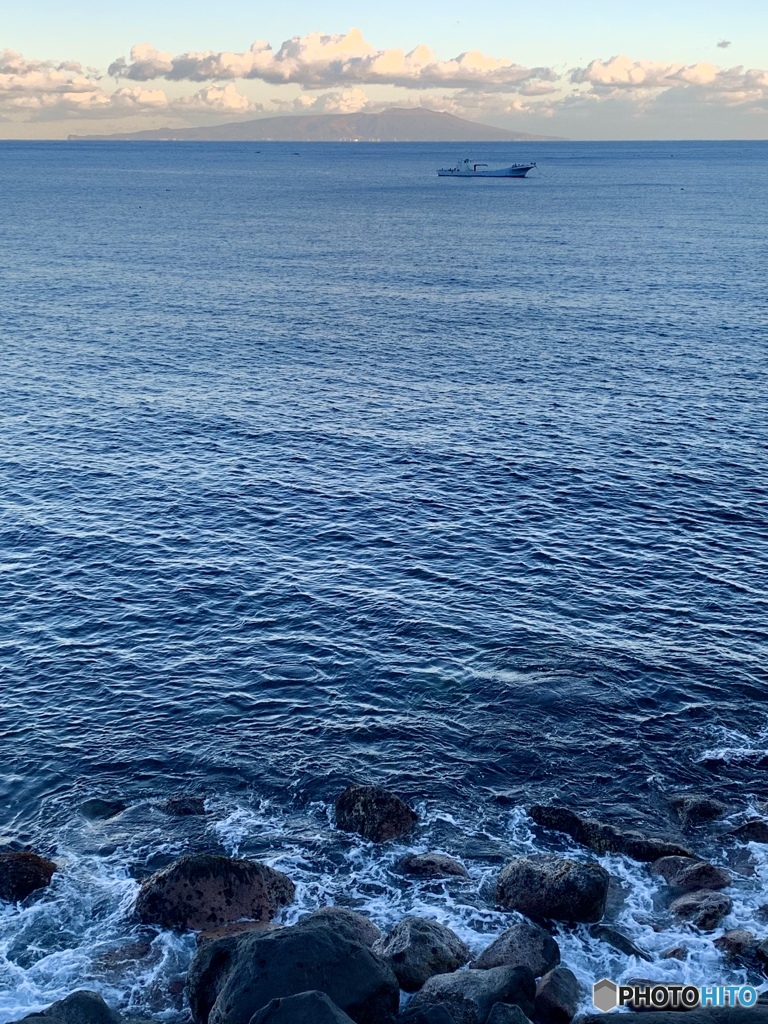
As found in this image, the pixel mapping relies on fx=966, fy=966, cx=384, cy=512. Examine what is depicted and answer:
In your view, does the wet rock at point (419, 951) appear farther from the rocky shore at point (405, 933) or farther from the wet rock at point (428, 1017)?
the wet rock at point (428, 1017)

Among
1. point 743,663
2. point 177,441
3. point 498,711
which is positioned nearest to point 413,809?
point 498,711

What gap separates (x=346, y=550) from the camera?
70312mm

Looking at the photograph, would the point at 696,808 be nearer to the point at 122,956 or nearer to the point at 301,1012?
the point at 301,1012

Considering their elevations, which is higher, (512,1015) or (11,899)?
(512,1015)

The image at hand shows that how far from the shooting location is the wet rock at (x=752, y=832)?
4325cm

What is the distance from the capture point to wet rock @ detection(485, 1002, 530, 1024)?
31.8 metres

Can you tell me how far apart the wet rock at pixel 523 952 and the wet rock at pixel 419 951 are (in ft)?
3.15

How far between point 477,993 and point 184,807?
59.0ft

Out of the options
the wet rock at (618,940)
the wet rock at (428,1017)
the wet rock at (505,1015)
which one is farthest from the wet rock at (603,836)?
the wet rock at (428,1017)

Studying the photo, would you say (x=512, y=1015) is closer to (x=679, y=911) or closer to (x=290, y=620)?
(x=679, y=911)

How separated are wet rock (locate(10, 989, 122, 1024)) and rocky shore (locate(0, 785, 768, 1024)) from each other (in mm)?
43

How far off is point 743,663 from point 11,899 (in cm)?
4050

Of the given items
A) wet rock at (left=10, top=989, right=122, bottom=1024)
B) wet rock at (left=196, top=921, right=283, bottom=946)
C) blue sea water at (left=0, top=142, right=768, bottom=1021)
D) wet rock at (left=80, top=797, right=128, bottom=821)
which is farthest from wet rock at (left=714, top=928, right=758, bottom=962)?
wet rock at (left=80, top=797, right=128, bottom=821)

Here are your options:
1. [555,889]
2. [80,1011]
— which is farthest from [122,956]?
→ [555,889]
